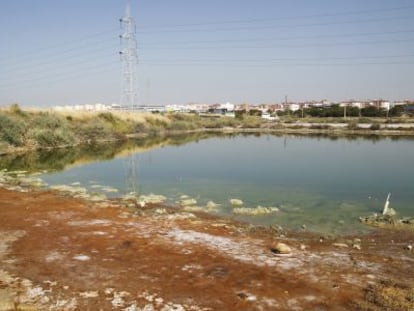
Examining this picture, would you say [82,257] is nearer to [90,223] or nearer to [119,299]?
[119,299]

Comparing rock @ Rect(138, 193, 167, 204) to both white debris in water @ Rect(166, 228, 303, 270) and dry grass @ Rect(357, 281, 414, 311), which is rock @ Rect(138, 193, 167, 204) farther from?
dry grass @ Rect(357, 281, 414, 311)

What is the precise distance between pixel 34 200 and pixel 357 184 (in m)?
16.0

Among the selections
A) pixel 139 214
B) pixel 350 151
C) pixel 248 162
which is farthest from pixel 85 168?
pixel 350 151

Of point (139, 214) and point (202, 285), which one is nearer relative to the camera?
point (202, 285)

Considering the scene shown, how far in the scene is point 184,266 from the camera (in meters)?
8.74

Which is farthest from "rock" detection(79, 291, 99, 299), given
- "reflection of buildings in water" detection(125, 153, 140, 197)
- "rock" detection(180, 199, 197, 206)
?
"reflection of buildings in water" detection(125, 153, 140, 197)

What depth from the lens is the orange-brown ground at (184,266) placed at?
23.2 ft

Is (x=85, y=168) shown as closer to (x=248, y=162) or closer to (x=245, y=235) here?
(x=248, y=162)

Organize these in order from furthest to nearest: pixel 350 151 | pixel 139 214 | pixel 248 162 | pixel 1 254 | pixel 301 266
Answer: pixel 350 151 → pixel 248 162 → pixel 139 214 → pixel 1 254 → pixel 301 266

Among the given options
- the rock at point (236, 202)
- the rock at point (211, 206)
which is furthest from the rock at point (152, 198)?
the rock at point (236, 202)

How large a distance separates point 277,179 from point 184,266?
15508 millimetres

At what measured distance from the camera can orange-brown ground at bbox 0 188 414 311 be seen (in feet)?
23.2

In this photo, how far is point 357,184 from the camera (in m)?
21.7

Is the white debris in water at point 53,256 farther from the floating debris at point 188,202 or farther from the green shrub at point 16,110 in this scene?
the green shrub at point 16,110
